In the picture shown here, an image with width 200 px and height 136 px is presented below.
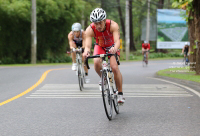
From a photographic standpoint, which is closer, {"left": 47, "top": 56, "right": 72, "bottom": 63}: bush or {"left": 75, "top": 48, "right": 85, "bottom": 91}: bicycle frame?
{"left": 75, "top": 48, "right": 85, "bottom": 91}: bicycle frame

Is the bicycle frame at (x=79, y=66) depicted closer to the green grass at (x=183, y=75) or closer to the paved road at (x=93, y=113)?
the paved road at (x=93, y=113)

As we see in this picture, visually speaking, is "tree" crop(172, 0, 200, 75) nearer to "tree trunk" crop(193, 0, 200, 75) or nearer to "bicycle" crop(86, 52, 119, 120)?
"tree trunk" crop(193, 0, 200, 75)

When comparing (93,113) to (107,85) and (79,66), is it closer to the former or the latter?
(107,85)

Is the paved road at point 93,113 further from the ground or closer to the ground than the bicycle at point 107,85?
closer to the ground

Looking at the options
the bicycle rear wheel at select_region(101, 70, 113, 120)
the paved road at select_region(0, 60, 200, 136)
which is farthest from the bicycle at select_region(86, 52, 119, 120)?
the paved road at select_region(0, 60, 200, 136)

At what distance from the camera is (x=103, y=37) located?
26.1 ft

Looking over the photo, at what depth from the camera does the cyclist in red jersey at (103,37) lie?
24.1 feet

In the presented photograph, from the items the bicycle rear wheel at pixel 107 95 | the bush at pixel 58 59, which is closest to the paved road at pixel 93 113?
the bicycle rear wheel at pixel 107 95

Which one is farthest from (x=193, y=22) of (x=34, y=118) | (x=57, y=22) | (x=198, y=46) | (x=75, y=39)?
(x=57, y=22)

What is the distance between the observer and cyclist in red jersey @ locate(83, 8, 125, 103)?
289 inches

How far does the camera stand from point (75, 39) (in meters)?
12.7

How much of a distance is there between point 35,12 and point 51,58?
20.0ft

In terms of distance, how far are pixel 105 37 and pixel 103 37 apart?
4cm

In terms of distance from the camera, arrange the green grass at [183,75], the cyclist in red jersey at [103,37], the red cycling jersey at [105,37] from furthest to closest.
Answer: the green grass at [183,75], the red cycling jersey at [105,37], the cyclist in red jersey at [103,37]
